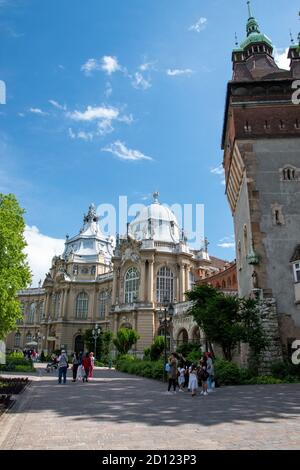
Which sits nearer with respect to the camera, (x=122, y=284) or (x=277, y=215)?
(x=277, y=215)

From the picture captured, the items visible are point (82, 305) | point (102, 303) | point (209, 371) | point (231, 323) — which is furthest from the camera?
point (82, 305)

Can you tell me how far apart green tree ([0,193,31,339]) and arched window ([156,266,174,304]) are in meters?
32.7

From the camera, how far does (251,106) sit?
26906 mm

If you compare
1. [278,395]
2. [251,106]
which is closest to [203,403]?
[278,395]

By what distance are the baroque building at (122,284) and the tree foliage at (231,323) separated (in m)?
14.7

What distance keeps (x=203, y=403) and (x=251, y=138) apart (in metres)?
19.4

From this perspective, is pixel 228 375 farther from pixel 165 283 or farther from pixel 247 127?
pixel 165 283

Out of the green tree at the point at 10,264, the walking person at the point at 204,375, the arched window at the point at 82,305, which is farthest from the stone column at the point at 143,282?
the walking person at the point at 204,375

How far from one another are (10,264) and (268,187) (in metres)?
17.7

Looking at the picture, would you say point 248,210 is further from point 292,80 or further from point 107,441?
point 107,441

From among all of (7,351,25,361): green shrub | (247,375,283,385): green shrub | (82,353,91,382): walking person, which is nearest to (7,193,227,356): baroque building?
(7,351,25,361): green shrub

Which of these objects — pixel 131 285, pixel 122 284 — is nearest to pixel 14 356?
pixel 122 284

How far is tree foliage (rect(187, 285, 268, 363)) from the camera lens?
21078 mm

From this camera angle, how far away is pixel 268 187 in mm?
25000
